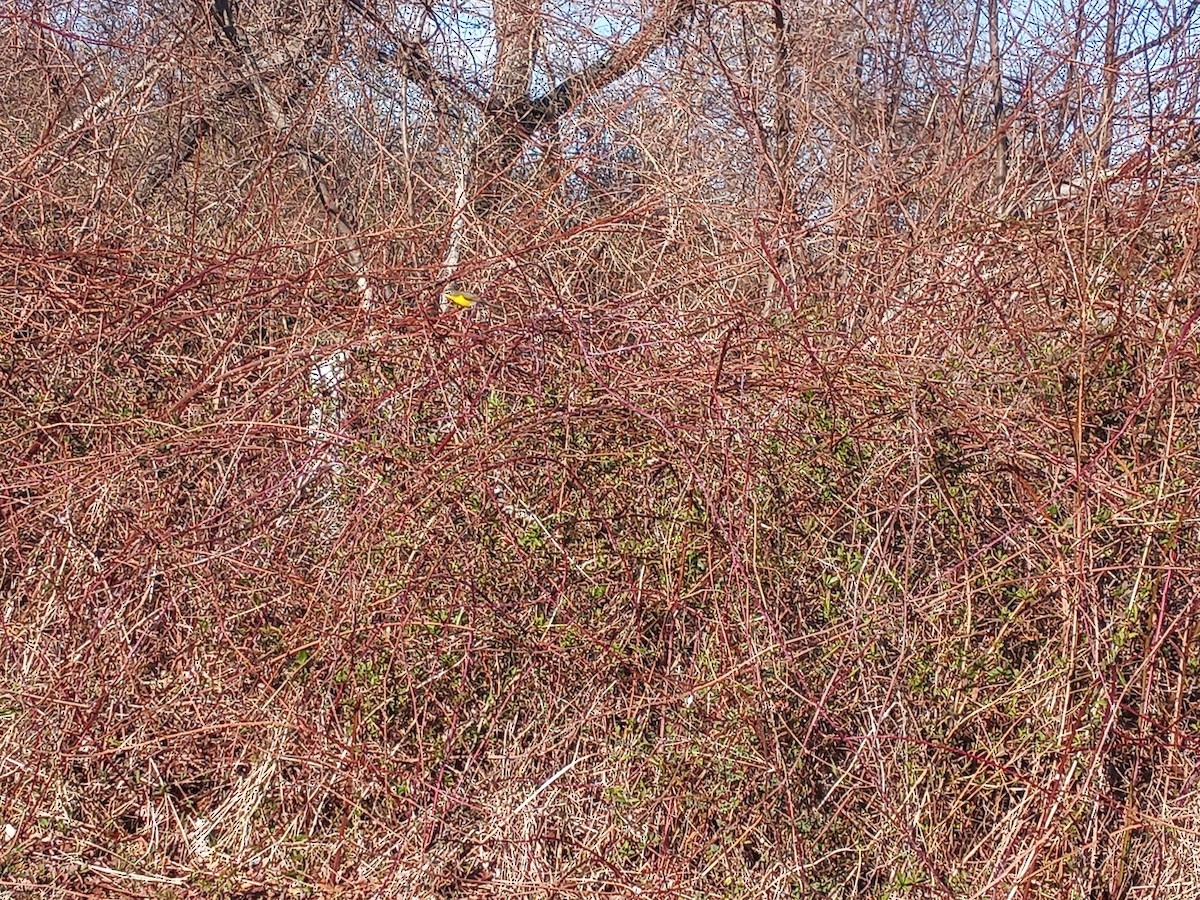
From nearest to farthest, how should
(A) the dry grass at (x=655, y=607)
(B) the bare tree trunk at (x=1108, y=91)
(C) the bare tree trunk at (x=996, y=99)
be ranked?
(A) the dry grass at (x=655, y=607)
(B) the bare tree trunk at (x=1108, y=91)
(C) the bare tree trunk at (x=996, y=99)

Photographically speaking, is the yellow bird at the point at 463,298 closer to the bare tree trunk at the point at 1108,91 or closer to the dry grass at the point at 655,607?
the dry grass at the point at 655,607

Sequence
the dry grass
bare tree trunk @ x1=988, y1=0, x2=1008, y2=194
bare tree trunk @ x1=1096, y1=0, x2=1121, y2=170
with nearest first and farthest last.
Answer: the dry grass, bare tree trunk @ x1=1096, y1=0, x2=1121, y2=170, bare tree trunk @ x1=988, y1=0, x2=1008, y2=194

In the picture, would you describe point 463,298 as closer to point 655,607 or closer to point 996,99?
point 655,607

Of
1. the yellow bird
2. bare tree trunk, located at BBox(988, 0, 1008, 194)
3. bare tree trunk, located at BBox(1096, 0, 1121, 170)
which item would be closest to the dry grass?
the yellow bird

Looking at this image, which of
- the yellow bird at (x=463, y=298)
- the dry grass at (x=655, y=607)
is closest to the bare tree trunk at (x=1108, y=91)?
the dry grass at (x=655, y=607)

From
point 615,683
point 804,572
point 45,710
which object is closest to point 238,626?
point 45,710

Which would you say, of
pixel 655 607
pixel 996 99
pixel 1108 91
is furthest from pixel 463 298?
pixel 996 99

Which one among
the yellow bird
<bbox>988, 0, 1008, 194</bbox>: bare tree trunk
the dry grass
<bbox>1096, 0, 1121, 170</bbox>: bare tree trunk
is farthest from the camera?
<bbox>988, 0, 1008, 194</bbox>: bare tree trunk

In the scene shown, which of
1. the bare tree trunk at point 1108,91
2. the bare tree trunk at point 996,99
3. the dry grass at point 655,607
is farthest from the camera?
the bare tree trunk at point 996,99

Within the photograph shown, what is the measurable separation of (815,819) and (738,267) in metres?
2.24

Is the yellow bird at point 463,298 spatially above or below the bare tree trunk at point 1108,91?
below

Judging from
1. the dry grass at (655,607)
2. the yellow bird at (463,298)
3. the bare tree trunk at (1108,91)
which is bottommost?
the dry grass at (655,607)

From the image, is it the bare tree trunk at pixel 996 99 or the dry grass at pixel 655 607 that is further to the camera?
the bare tree trunk at pixel 996 99

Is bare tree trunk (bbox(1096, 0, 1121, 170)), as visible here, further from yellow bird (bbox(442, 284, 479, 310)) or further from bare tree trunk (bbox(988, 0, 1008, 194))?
yellow bird (bbox(442, 284, 479, 310))
